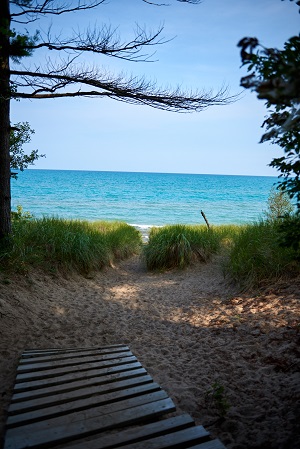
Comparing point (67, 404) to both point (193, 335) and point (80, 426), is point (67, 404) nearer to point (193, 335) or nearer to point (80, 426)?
point (80, 426)

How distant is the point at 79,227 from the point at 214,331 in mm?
4620

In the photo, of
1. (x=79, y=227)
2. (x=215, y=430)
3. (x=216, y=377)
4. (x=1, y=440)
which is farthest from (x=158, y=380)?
(x=79, y=227)

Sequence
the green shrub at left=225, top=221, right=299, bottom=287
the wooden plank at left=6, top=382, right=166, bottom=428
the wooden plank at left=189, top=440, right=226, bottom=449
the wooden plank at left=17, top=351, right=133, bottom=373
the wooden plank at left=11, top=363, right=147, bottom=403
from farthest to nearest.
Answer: the green shrub at left=225, top=221, right=299, bottom=287
the wooden plank at left=17, top=351, right=133, bottom=373
the wooden plank at left=11, top=363, right=147, bottom=403
the wooden plank at left=6, top=382, right=166, bottom=428
the wooden plank at left=189, top=440, right=226, bottom=449

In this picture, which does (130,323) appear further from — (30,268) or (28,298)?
(30,268)

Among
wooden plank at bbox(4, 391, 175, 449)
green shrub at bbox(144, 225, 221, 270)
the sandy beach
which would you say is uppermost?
green shrub at bbox(144, 225, 221, 270)

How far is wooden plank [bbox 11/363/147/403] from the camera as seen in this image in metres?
2.54

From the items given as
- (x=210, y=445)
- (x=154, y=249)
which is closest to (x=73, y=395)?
(x=210, y=445)

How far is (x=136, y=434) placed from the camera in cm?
212

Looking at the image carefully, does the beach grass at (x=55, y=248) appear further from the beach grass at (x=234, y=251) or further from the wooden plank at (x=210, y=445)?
the wooden plank at (x=210, y=445)

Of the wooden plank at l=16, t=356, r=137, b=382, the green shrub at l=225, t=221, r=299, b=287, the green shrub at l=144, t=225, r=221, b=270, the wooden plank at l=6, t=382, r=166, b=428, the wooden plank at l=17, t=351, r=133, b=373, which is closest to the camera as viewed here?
the wooden plank at l=6, t=382, r=166, b=428

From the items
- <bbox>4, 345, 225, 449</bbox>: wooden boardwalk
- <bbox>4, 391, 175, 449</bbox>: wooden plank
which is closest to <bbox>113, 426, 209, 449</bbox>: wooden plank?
<bbox>4, 345, 225, 449</bbox>: wooden boardwalk

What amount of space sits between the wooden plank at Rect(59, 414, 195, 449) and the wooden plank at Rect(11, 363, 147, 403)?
0.61 metres

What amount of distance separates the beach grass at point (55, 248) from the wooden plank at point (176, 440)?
13.2 ft

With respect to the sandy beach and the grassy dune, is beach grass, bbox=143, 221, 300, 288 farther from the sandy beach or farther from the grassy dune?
the sandy beach
